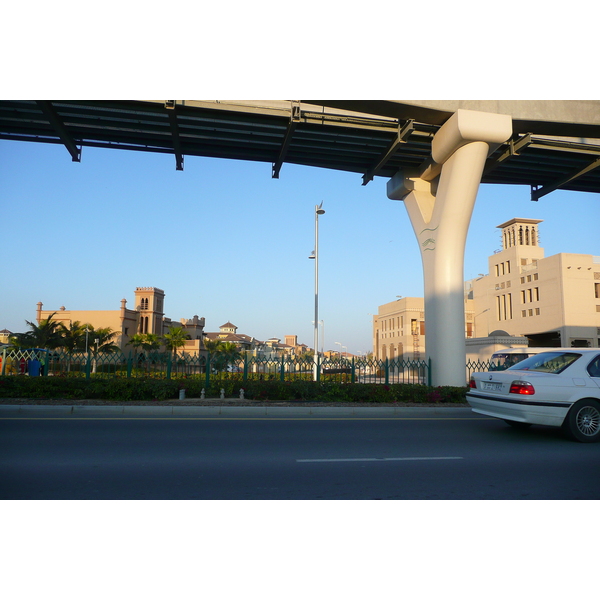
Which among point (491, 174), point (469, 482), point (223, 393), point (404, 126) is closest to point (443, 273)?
point (404, 126)

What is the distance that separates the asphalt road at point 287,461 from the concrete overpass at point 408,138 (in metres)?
7.70

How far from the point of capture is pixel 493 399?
26.6 feet

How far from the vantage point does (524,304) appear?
61.6 meters

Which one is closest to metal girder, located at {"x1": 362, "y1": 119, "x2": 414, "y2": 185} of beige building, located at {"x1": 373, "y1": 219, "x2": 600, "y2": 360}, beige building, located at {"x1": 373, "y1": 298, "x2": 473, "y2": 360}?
beige building, located at {"x1": 373, "y1": 219, "x2": 600, "y2": 360}

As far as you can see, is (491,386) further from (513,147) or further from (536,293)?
(536,293)

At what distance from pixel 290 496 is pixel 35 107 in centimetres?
1466

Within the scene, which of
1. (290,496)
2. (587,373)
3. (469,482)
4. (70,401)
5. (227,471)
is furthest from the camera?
(70,401)

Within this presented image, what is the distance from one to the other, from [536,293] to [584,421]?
5762cm

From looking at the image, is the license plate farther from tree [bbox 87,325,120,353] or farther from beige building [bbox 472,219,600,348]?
beige building [bbox 472,219,600,348]

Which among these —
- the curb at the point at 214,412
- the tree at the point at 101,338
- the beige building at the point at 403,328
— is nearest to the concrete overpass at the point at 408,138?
the curb at the point at 214,412

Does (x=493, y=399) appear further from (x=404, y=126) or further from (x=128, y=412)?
(x=404, y=126)

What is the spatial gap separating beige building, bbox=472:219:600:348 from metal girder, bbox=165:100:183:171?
5009 centimetres

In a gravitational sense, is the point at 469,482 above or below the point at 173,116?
below

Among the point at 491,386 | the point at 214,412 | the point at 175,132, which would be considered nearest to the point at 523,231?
the point at 175,132
